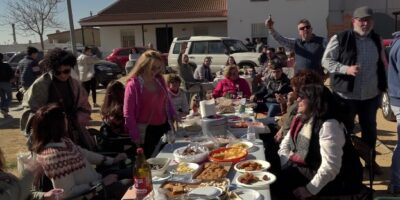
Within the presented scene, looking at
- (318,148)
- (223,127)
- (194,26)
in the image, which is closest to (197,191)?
(318,148)

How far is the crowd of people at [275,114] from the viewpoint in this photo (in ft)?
9.51

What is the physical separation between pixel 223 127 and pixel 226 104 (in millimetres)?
1697

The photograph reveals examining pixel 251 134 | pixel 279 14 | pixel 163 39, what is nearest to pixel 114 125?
pixel 251 134

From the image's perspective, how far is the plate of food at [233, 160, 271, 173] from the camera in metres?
2.76

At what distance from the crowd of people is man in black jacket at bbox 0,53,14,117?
560 cm

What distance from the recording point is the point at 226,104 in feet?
17.6

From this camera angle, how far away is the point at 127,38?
26078mm

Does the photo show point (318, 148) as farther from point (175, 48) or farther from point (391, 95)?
point (175, 48)

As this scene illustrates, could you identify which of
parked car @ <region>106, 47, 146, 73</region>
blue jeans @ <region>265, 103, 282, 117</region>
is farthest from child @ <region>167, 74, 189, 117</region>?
parked car @ <region>106, 47, 146, 73</region>

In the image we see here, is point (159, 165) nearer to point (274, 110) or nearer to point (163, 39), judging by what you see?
point (274, 110)

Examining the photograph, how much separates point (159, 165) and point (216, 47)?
12.1 m

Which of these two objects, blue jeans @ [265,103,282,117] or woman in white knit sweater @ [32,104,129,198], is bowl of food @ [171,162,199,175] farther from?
blue jeans @ [265,103,282,117]

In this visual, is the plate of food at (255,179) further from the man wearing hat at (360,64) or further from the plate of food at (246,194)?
the man wearing hat at (360,64)

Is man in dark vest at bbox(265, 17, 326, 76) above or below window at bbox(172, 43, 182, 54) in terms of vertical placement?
above
